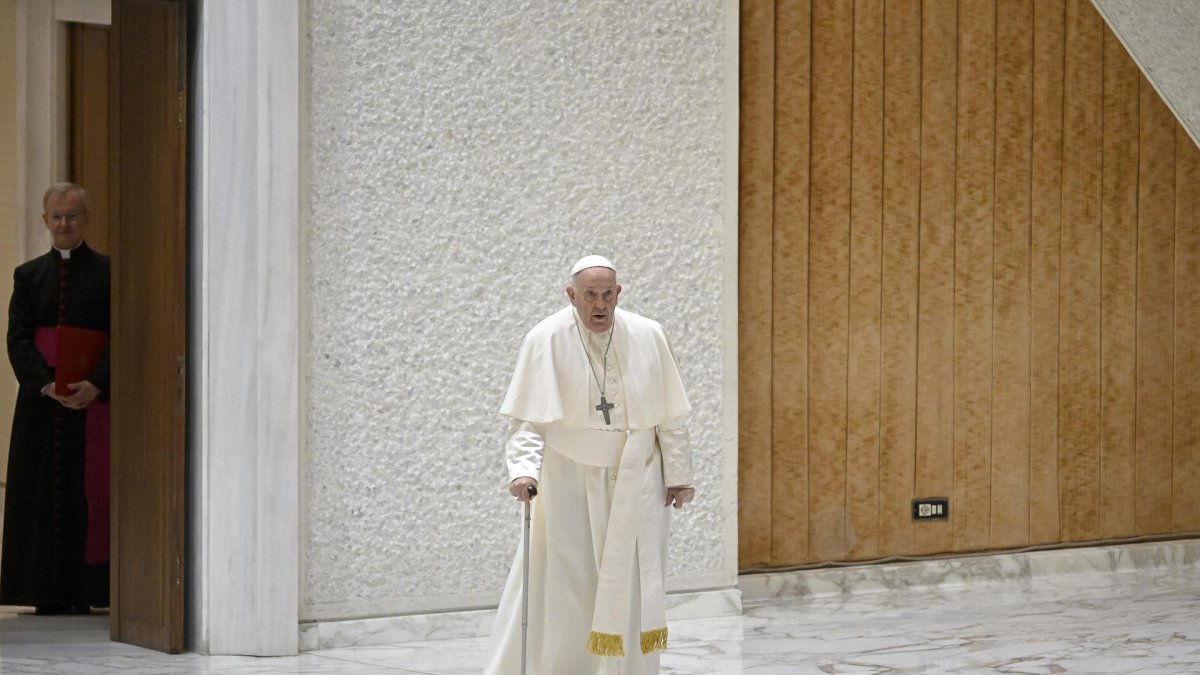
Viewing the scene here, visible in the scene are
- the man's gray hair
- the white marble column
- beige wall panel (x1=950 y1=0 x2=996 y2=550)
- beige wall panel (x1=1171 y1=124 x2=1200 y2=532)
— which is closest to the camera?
the white marble column

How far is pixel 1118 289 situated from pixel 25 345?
5639 mm

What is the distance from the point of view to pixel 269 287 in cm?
613

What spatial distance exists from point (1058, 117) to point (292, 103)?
14.0 feet

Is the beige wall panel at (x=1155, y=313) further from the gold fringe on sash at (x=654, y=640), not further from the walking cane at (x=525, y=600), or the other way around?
the walking cane at (x=525, y=600)

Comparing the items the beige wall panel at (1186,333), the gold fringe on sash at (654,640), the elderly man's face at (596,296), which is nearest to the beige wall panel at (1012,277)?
the beige wall panel at (1186,333)

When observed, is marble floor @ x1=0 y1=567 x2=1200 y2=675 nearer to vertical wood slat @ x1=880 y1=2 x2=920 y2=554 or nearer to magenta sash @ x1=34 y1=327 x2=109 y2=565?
magenta sash @ x1=34 y1=327 x2=109 y2=565

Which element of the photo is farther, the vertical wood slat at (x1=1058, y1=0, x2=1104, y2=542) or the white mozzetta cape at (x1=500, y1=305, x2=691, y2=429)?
the vertical wood slat at (x1=1058, y1=0, x2=1104, y2=542)

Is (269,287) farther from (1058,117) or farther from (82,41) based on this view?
(1058,117)

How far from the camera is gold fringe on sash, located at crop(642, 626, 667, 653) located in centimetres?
521

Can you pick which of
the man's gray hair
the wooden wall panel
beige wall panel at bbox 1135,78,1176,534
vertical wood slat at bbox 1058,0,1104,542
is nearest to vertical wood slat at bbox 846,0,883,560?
the wooden wall panel

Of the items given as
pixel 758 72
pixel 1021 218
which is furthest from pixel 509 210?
pixel 1021 218

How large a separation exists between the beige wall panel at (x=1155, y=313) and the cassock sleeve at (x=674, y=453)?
4.34 m

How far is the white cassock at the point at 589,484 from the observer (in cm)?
526

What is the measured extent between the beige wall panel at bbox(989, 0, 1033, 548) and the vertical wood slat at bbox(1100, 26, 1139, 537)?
55 centimetres
